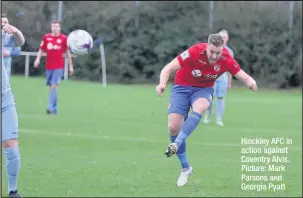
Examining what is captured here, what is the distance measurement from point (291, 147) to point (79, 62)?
97.8 feet

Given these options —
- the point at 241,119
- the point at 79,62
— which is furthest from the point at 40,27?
the point at 241,119

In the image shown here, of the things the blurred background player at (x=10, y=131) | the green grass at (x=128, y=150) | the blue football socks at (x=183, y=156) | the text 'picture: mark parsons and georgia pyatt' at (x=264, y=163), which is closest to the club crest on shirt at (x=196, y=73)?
the blue football socks at (x=183, y=156)

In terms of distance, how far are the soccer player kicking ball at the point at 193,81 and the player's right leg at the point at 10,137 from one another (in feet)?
7.66

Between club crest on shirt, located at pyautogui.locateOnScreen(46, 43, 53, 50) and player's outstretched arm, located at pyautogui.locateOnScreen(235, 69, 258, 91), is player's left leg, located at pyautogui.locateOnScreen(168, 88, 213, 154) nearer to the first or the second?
player's outstretched arm, located at pyautogui.locateOnScreen(235, 69, 258, 91)

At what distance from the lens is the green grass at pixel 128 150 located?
9.98 meters

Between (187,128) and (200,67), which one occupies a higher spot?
(200,67)

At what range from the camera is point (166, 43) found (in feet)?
147

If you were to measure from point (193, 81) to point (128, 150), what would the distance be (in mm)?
3601

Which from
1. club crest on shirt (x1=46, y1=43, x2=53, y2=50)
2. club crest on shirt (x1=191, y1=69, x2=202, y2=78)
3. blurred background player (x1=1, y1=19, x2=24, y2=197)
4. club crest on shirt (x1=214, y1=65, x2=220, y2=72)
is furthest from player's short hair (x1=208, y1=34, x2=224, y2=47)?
A: club crest on shirt (x1=46, y1=43, x2=53, y2=50)

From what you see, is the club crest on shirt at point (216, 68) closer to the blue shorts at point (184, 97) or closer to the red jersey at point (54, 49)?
the blue shorts at point (184, 97)

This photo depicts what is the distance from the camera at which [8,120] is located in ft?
27.2

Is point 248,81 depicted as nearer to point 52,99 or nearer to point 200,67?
point 200,67

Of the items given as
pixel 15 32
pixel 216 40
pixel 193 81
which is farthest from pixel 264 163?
pixel 15 32

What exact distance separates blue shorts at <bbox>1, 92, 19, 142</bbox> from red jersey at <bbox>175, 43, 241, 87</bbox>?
295cm
